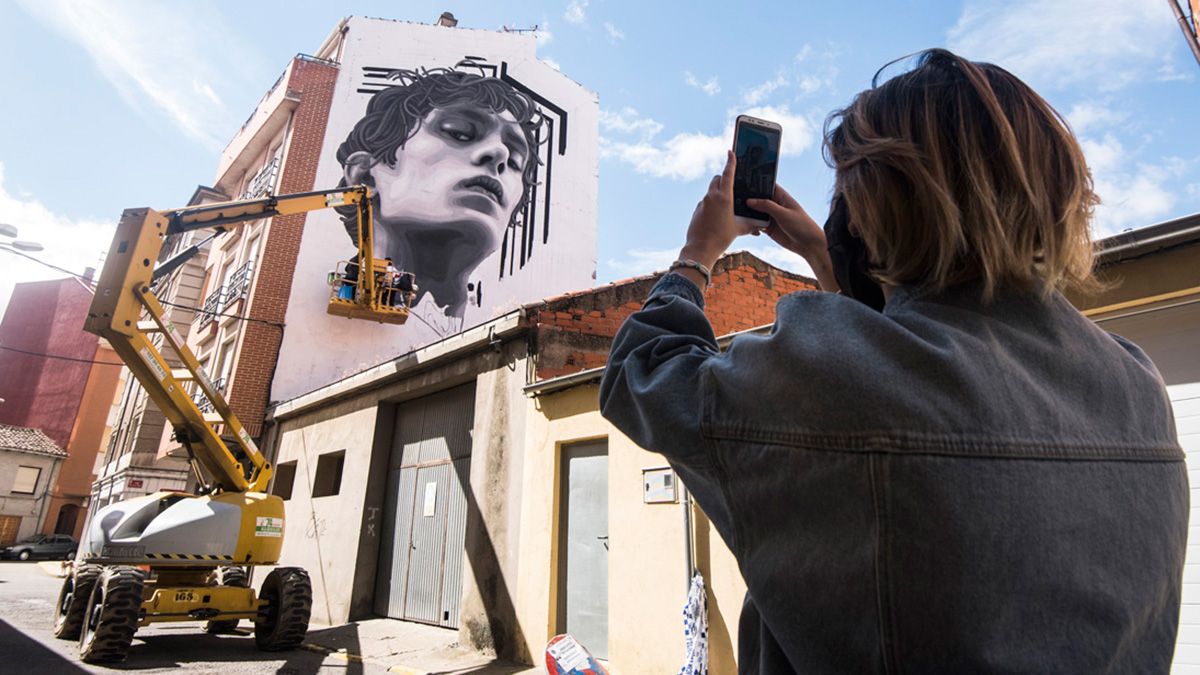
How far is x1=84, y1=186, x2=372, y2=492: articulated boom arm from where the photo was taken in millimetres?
8383

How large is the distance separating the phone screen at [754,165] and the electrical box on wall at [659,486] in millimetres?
5489

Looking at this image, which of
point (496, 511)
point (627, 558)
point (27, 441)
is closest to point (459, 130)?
point (496, 511)

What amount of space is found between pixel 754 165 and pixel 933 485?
83cm

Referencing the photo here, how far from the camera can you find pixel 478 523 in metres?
9.05

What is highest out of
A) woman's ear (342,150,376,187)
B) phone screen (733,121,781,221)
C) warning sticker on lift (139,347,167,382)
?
woman's ear (342,150,376,187)

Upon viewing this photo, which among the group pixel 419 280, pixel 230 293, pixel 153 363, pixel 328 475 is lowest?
pixel 328 475

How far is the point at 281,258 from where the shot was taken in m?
17.7

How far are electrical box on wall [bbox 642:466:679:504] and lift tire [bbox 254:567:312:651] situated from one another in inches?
192

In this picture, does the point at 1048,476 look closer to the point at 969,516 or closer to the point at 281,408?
the point at 969,516

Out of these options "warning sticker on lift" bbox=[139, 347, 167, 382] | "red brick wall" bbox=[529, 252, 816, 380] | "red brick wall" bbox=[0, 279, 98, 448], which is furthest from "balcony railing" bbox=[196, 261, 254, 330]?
"red brick wall" bbox=[0, 279, 98, 448]

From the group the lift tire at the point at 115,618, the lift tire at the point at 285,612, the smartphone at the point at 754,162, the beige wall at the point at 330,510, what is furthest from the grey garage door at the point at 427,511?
the smartphone at the point at 754,162

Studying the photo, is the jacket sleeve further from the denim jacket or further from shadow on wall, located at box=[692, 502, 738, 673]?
shadow on wall, located at box=[692, 502, 738, 673]

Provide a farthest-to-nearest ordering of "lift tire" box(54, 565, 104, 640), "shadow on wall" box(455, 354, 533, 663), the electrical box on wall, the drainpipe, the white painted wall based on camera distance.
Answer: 1. the white painted wall
2. "lift tire" box(54, 565, 104, 640)
3. "shadow on wall" box(455, 354, 533, 663)
4. the electrical box on wall
5. the drainpipe

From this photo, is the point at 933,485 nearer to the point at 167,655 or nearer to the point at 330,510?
the point at 167,655
